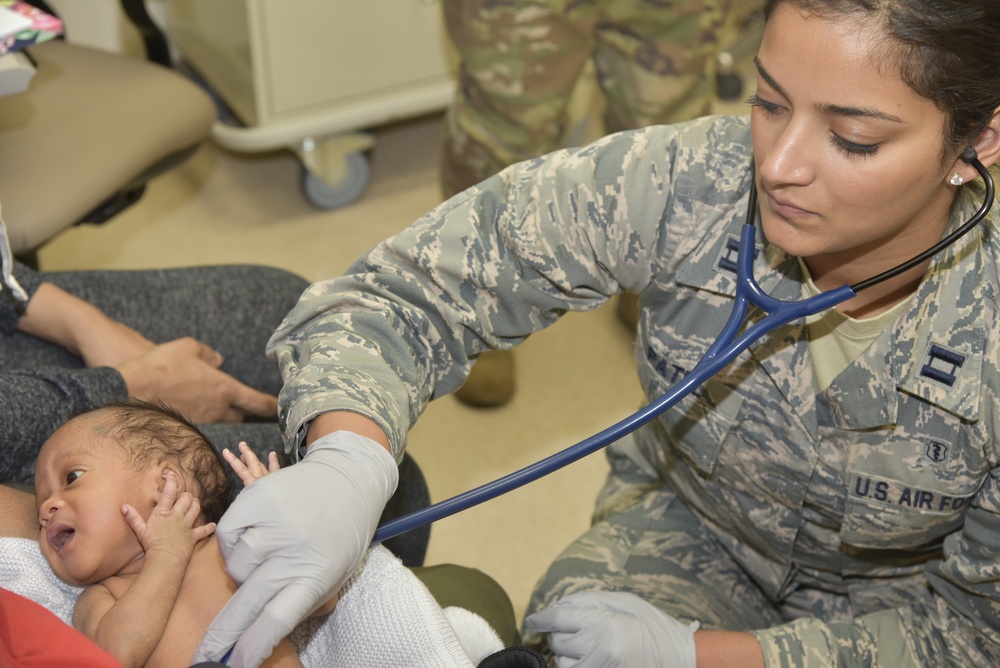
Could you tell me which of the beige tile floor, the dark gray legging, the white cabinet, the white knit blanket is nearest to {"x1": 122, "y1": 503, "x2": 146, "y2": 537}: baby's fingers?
the white knit blanket

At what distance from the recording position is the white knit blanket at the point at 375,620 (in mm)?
982

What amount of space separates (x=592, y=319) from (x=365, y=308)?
1.44 m

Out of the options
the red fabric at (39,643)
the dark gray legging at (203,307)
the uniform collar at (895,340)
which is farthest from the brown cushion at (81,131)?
the uniform collar at (895,340)

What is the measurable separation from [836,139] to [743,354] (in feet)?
1.08

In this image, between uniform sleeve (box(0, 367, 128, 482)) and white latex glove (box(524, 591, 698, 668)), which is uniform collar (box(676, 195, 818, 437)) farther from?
uniform sleeve (box(0, 367, 128, 482))

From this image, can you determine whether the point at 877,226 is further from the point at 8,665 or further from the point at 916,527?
the point at 8,665

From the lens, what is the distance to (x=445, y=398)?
234cm

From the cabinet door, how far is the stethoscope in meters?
1.52

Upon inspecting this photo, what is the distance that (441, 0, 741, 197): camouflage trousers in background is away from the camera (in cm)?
202

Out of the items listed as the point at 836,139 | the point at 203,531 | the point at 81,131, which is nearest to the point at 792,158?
the point at 836,139

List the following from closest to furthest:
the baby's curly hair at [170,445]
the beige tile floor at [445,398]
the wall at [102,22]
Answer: the baby's curly hair at [170,445]
the beige tile floor at [445,398]
the wall at [102,22]

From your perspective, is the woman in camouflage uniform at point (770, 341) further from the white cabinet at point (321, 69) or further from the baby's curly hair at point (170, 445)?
the white cabinet at point (321, 69)

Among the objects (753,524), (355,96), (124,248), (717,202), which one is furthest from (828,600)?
(124,248)

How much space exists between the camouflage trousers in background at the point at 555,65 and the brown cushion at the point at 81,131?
1.66 ft
